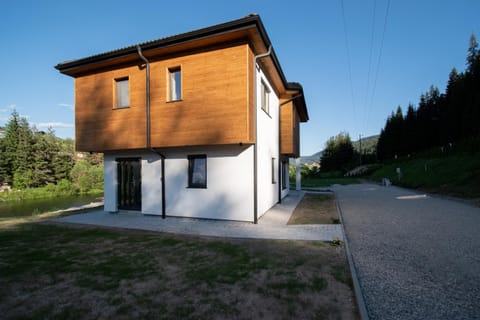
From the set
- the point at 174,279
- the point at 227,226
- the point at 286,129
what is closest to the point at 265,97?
the point at 286,129

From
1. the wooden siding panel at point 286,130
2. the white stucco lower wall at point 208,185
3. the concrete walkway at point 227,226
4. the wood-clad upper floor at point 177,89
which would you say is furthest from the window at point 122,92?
the wooden siding panel at point 286,130

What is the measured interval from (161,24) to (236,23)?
22.8ft

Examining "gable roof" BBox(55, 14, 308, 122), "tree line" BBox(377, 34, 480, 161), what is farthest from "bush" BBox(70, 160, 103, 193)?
"tree line" BBox(377, 34, 480, 161)

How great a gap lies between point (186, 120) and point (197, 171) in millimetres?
1876

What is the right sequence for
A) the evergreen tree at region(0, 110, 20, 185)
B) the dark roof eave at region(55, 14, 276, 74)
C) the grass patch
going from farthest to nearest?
the evergreen tree at region(0, 110, 20, 185)
the grass patch
the dark roof eave at region(55, 14, 276, 74)

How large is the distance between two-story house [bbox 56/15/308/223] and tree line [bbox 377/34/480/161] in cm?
2512

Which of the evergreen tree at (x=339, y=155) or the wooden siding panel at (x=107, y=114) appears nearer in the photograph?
the wooden siding panel at (x=107, y=114)

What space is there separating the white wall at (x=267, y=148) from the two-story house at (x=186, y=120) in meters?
0.04

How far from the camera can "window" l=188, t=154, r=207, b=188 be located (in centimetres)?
805

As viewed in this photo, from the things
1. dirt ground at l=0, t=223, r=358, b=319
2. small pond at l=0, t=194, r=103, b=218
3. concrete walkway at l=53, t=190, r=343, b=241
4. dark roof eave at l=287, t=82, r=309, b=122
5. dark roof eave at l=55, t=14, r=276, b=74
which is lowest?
small pond at l=0, t=194, r=103, b=218

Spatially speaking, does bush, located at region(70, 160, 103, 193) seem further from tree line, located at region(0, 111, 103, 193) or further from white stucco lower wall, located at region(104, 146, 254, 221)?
white stucco lower wall, located at region(104, 146, 254, 221)

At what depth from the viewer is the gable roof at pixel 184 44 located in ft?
20.7

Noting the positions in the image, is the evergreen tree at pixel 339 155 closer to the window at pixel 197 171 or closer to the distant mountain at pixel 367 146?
the distant mountain at pixel 367 146

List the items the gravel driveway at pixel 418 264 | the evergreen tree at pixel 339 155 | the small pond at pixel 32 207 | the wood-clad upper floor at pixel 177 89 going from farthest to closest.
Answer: the evergreen tree at pixel 339 155 → the small pond at pixel 32 207 → the wood-clad upper floor at pixel 177 89 → the gravel driveway at pixel 418 264
